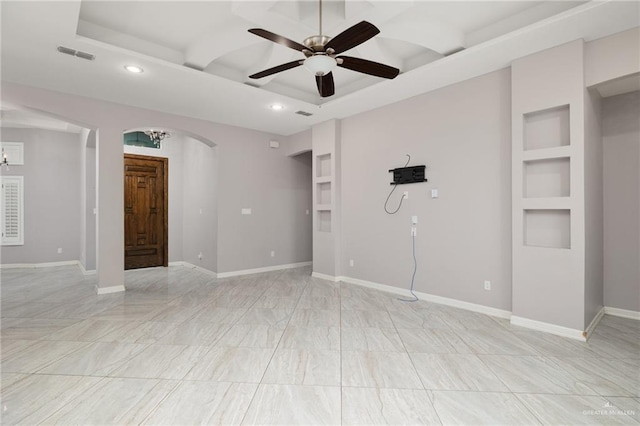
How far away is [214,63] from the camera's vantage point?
13.0 ft

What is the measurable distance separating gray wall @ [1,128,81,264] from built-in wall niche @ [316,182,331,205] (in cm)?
602

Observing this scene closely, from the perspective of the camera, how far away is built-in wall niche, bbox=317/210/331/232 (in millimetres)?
5895

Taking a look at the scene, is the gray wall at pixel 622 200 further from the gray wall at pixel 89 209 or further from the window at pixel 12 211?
the window at pixel 12 211

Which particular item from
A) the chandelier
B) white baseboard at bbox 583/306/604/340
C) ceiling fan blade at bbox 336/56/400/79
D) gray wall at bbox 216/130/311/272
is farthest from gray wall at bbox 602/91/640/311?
the chandelier

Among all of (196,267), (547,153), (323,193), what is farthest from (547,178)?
(196,267)

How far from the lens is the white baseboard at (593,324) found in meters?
2.97

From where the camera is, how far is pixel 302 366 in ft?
7.96

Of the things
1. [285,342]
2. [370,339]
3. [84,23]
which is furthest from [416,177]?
[84,23]

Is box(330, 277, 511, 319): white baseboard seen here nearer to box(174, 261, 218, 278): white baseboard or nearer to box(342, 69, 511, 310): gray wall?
box(342, 69, 511, 310): gray wall

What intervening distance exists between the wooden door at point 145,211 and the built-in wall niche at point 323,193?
380 cm

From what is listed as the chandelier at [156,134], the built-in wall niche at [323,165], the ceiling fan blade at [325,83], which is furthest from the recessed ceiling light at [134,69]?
the built-in wall niche at [323,165]

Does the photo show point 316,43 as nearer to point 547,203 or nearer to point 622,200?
point 547,203

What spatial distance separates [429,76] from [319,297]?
335cm

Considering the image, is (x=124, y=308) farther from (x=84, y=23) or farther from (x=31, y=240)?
(x=31, y=240)
